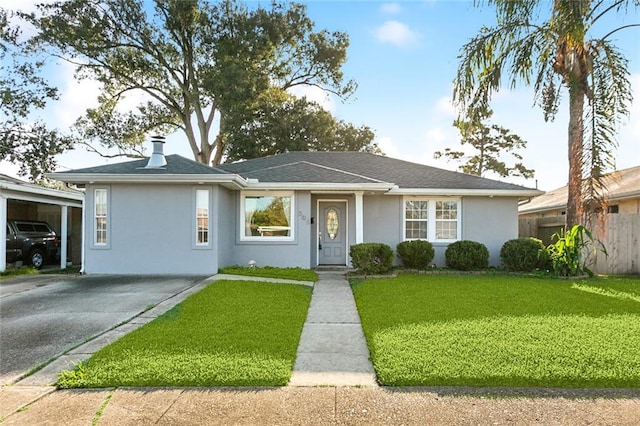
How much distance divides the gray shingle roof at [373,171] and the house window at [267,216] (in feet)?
2.03

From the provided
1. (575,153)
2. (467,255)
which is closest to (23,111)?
(467,255)

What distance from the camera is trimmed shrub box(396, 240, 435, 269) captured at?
11852mm

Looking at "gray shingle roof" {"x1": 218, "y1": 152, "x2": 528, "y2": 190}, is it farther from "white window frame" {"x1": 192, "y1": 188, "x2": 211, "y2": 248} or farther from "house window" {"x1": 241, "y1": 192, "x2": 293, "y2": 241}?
"white window frame" {"x1": 192, "y1": 188, "x2": 211, "y2": 248}

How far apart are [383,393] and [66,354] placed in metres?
3.81

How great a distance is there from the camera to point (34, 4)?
63.7 feet

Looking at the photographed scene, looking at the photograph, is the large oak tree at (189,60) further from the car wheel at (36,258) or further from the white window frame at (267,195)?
the car wheel at (36,258)

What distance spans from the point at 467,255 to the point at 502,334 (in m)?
6.84

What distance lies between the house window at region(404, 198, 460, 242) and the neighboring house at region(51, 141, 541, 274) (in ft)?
0.11

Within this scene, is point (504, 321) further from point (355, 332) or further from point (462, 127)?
point (462, 127)

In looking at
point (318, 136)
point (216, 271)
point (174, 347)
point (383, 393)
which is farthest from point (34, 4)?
point (383, 393)

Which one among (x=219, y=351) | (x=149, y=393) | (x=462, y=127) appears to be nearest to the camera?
(x=149, y=393)

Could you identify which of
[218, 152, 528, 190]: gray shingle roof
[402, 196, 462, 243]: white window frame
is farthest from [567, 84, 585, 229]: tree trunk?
[402, 196, 462, 243]: white window frame

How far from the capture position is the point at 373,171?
48.2 feet

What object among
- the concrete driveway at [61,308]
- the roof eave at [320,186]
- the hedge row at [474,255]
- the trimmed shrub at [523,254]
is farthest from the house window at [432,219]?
the concrete driveway at [61,308]
